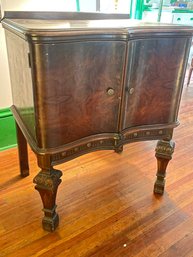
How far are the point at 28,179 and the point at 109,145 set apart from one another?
705 millimetres

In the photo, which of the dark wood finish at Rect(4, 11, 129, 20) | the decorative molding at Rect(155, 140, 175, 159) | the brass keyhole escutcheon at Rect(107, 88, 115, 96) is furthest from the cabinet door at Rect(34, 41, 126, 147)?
the dark wood finish at Rect(4, 11, 129, 20)

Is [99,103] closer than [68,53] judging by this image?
No

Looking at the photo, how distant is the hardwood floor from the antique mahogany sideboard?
121 millimetres

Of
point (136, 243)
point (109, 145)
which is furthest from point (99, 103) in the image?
point (136, 243)

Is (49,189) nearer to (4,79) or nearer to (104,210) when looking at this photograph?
(104,210)

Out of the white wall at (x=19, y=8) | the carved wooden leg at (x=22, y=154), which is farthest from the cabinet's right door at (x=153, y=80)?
the white wall at (x=19, y=8)

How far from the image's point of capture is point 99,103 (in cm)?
96

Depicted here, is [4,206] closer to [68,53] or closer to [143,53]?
[68,53]

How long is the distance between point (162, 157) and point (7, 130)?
43.6 inches

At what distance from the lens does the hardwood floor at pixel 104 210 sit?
3.76 feet

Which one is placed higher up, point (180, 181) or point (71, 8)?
point (71, 8)

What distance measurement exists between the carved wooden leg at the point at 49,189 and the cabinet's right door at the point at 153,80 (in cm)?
36

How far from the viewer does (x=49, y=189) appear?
41.2 inches

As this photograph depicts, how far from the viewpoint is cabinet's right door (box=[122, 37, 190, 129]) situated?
948mm
